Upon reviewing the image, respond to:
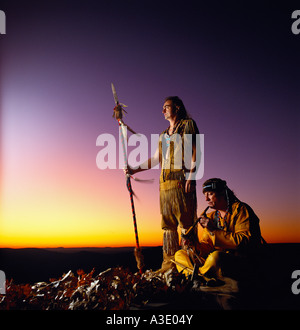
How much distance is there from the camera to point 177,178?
10.7ft

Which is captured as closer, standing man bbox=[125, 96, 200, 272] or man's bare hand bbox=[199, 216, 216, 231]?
man's bare hand bbox=[199, 216, 216, 231]

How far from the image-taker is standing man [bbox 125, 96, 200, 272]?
3.20 meters

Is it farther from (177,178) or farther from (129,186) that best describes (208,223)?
(129,186)

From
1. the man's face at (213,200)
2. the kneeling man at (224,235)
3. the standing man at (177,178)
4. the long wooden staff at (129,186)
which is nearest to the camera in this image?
the kneeling man at (224,235)

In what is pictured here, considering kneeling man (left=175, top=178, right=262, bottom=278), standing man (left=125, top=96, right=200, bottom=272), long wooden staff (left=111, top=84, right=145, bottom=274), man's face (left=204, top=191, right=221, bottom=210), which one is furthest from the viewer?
long wooden staff (left=111, top=84, right=145, bottom=274)

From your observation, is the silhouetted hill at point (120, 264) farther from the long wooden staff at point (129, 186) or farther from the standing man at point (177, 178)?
the standing man at point (177, 178)

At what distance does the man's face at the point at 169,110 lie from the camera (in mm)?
3396

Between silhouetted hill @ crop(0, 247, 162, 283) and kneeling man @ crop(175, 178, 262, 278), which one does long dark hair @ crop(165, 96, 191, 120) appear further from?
silhouetted hill @ crop(0, 247, 162, 283)

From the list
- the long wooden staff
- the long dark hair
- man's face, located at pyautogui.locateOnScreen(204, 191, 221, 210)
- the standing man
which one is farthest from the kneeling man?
the long dark hair

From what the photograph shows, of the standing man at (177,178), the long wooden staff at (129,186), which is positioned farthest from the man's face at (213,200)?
the long wooden staff at (129,186)

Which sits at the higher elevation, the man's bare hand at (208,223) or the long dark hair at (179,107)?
the long dark hair at (179,107)

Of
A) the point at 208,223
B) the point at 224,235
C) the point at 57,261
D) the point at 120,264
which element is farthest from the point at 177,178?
the point at 57,261

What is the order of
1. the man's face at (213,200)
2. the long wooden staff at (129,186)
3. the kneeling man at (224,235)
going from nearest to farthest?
the kneeling man at (224,235)
the man's face at (213,200)
the long wooden staff at (129,186)

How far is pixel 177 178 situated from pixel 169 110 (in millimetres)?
710
